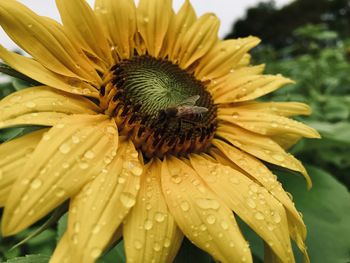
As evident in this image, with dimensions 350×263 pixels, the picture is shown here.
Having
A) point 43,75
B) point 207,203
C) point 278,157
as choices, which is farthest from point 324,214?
point 43,75

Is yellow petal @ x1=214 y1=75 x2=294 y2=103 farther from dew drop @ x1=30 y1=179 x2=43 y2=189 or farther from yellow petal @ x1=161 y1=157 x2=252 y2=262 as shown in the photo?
dew drop @ x1=30 y1=179 x2=43 y2=189

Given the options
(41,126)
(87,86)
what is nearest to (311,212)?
(87,86)

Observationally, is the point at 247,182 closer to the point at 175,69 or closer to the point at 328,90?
the point at 175,69

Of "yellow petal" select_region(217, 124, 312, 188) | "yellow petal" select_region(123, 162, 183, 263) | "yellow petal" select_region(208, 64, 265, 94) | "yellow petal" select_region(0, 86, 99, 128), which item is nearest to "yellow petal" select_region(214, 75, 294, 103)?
"yellow petal" select_region(208, 64, 265, 94)

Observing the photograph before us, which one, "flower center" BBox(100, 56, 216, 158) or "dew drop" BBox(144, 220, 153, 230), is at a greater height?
"flower center" BBox(100, 56, 216, 158)

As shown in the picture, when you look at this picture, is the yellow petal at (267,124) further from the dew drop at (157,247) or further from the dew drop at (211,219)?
the dew drop at (157,247)

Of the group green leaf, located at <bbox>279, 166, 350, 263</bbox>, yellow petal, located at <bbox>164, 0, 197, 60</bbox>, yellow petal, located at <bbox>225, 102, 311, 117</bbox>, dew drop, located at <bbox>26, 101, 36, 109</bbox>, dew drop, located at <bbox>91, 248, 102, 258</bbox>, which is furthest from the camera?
yellow petal, located at <bbox>164, 0, 197, 60</bbox>

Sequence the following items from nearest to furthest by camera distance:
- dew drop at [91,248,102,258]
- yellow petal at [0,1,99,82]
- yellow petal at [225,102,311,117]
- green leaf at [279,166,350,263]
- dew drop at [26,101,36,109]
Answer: dew drop at [91,248,102,258] → dew drop at [26,101,36,109] → yellow petal at [0,1,99,82] → green leaf at [279,166,350,263] → yellow petal at [225,102,311,117]
